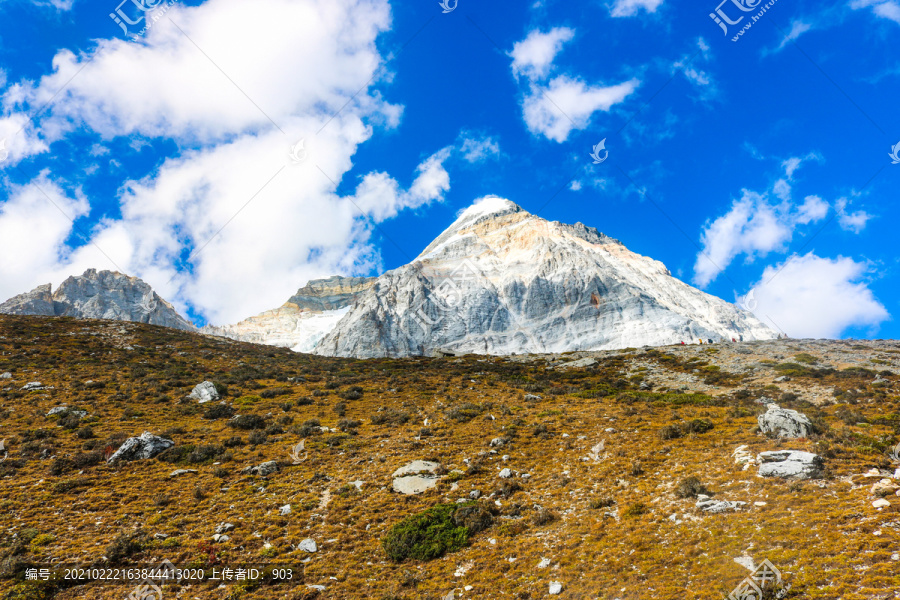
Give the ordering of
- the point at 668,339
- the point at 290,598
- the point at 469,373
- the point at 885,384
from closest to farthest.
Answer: the point at 290,598
the point at 885,384
the point at 469,373
the point at 668,339

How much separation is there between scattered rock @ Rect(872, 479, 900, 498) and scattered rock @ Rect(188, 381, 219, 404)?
38406 mm

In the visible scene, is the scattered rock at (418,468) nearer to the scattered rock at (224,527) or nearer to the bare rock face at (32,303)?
the scattered rock at (224,527)

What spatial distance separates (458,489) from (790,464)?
13.2 m

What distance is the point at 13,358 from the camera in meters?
37.1

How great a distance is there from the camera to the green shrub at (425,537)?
14.2 metres

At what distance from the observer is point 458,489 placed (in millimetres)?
18328

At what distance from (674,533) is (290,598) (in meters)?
12.4

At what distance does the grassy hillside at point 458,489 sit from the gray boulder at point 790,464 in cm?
44

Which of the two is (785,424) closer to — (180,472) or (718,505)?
(718,505)

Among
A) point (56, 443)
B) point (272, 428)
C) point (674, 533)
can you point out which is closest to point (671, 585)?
point (674, 533)

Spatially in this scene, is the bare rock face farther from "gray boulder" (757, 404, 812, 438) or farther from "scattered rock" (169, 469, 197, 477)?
"gray boulder" (757, 404, 812, 438)

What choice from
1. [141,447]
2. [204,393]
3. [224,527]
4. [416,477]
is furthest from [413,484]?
[204,393]

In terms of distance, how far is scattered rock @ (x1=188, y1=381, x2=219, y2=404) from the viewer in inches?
1277

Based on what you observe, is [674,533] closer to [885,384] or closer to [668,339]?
[885,384]
